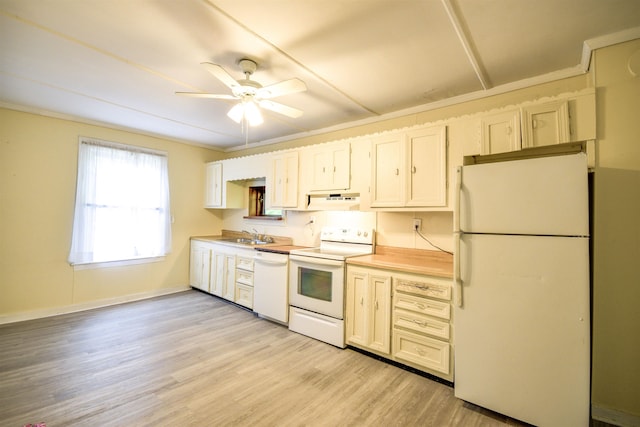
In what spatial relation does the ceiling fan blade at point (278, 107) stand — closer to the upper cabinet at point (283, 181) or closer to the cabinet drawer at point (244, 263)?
the upper cabinet at point (283, 181)

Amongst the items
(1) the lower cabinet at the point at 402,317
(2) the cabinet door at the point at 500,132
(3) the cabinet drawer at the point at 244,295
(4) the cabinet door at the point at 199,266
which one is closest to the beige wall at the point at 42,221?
(4) the cabinet door at the point at 199,266

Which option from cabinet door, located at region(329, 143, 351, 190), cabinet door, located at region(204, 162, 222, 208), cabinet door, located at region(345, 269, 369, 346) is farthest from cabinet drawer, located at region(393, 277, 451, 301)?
cabinet door, located at region(204, 162, 222, 208)

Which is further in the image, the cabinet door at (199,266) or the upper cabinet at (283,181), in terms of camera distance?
the cabinet door at (199,266)

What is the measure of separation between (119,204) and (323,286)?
340 cm

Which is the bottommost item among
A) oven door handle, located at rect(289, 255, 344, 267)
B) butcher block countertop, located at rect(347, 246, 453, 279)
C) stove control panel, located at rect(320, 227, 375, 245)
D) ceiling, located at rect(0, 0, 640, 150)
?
oven door handle, located at rect(289, 255, 344, 267)

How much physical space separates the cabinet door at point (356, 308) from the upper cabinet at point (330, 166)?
106cm

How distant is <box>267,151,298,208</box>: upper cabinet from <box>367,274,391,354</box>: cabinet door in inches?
63.6

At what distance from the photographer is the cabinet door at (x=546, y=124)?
206 centimetres

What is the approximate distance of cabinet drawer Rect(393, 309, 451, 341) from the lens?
2.25 m

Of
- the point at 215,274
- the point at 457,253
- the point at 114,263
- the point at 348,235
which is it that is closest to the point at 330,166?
the point at 348,235

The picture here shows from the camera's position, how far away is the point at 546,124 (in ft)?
6.97

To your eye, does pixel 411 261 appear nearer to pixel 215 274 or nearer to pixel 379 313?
pixel 379 313

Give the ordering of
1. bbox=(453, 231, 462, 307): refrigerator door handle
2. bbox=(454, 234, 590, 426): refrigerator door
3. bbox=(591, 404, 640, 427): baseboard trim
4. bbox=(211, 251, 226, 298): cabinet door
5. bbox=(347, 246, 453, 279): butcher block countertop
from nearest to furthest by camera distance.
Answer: bbox=(454, 234, 590, 426): refrigerator door
bbox=(591, 404, 640, 427): baseboard trim
bbox=(453, 231, 462, 307): refrigerator door handle
bbox=(347, 246, 453, 279): butcher block countertop
bbox=(211, 251, 226, 298): cabinet door

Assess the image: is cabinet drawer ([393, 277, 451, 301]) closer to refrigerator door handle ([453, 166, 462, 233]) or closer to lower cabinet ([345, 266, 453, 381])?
lower cabinet ([345, 266, 453, 381])
